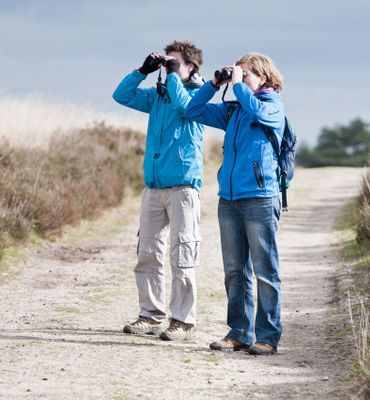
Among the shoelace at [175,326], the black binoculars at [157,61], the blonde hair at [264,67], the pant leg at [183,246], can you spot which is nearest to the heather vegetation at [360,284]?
the pant leg at [183,246]

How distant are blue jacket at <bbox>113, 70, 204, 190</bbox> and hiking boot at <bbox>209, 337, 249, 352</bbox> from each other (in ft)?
3.81

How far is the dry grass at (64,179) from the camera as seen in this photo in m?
12.6

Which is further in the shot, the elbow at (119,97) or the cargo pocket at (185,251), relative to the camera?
the elbow at (119,97)

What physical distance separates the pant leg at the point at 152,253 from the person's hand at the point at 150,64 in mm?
922

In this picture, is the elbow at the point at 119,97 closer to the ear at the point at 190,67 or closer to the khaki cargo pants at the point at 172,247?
the ear at the point at 190,67

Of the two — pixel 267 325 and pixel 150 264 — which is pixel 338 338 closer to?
pixel 267 325

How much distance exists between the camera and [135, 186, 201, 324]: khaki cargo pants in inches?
260

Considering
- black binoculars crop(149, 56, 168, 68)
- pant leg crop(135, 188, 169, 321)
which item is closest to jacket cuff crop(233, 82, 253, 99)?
black binoculars crop(149, 56, 168, 68)

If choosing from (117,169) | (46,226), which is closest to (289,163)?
(46,226)

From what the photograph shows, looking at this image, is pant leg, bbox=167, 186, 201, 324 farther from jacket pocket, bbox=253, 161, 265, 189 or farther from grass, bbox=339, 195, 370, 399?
grass, bbox=339, 195, 370, 399

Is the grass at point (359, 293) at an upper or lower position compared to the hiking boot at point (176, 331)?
upper

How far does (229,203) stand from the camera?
6199 millimetres

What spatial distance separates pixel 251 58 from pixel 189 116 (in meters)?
0.60

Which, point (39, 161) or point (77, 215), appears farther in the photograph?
point (39, 161)
